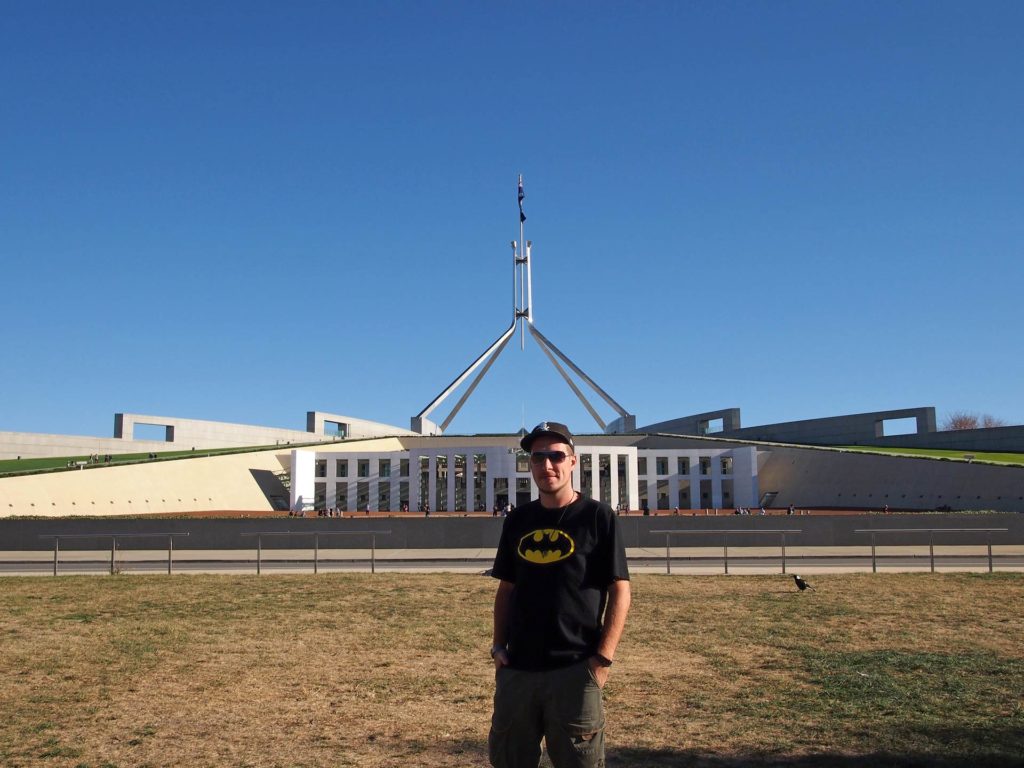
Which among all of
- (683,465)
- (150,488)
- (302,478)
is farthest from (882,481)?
(150,488)

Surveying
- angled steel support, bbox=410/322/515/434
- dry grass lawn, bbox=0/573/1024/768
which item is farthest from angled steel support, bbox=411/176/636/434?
dry grass lawn, bbox=0/573/1024/768

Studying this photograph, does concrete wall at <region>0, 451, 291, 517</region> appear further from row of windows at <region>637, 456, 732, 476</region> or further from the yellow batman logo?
the yellow batman logo

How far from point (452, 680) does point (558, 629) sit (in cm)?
411

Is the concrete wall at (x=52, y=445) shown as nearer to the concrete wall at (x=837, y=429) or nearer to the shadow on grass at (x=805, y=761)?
the concrete wall at (x=837, y=429)

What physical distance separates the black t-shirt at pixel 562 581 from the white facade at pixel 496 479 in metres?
34.1

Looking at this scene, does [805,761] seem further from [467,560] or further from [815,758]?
[467,560]

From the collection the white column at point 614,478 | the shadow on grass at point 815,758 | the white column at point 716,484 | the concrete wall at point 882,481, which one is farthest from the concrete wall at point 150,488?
the shadow on grass at point 815,758

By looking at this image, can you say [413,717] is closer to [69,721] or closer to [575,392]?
[69,721]

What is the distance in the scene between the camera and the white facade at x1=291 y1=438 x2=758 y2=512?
38750 mm

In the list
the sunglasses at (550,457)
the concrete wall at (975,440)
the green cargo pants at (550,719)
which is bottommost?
the green cargo pants at (550,719)

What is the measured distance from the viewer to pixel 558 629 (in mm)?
3289

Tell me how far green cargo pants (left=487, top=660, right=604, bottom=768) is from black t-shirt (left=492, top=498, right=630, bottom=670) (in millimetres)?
62

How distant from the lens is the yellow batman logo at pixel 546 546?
3.35 meters

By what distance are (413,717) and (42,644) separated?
16.3 ft
